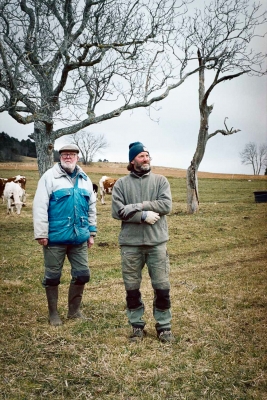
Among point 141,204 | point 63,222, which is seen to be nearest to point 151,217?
point 141,204

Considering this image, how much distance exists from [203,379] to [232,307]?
2171 millimetres

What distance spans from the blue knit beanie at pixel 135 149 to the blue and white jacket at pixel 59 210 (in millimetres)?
912

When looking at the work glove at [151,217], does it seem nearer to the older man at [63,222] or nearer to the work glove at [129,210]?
the work glove at [129,210]

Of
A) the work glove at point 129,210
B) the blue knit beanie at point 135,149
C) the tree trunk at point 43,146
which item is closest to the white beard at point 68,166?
the blue knit beanie at point 135,149

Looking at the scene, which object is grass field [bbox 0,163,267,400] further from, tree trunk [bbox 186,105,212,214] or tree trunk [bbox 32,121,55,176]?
tree trunk [bbox 186,105,212,214]

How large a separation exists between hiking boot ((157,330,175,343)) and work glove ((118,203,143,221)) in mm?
1356

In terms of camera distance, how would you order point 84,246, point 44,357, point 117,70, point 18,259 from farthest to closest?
point 117,70 < point 18,259 < point 84,246 < point 44,357

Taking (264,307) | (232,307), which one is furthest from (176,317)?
(264,307)

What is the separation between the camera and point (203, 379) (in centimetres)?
359

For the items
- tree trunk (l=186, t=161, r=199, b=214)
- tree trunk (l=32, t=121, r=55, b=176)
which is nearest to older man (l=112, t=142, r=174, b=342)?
tree trunk (l=32, t=121, r=55, b=176)

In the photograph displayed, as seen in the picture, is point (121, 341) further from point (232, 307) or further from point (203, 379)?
point (232, 307)

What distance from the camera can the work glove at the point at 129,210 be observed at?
14.5ft

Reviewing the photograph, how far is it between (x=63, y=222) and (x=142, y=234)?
1.08 metres

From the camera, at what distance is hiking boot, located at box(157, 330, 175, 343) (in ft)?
14.5
